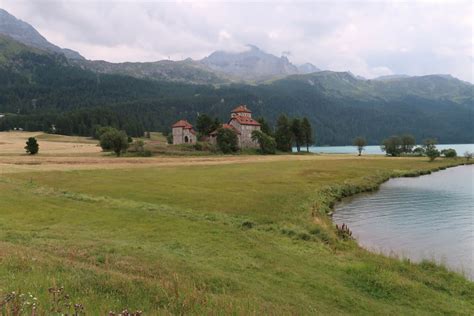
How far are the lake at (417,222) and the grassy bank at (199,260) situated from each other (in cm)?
407

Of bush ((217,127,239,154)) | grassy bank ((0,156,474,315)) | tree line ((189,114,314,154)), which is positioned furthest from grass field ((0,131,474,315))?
tree line ((189,114,314,154))

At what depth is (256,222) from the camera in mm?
31547

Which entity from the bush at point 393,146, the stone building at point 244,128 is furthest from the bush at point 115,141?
the bush at point 393,146

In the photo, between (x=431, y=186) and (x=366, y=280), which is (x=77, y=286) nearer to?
(x=366, y=280)

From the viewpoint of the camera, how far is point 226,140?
141625mm

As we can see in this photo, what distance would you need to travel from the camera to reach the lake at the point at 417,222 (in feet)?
93.5

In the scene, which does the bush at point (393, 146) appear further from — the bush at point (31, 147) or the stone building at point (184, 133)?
the bush at point (31, 147)

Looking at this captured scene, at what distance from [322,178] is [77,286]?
62.3 metres

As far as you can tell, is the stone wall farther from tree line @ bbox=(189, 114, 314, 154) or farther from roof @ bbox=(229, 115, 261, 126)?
→ roof @ bbox=(229, 115, 261, 126)

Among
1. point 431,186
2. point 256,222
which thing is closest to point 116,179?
point 256,222

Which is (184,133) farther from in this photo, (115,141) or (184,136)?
(115,141)

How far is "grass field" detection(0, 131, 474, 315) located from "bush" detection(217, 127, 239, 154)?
97.9 meters

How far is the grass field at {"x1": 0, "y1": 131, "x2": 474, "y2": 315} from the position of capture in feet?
38.8

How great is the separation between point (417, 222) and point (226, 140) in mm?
105703
